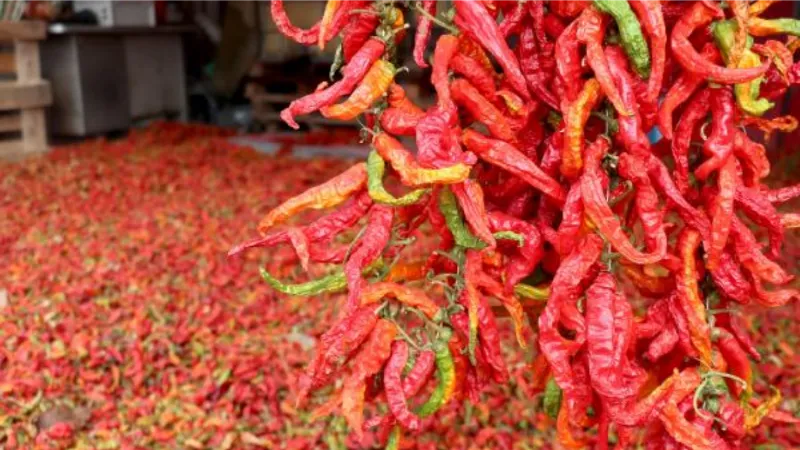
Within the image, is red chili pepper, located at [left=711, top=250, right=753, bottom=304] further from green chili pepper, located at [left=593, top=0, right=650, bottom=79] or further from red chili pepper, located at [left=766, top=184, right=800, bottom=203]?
green chili pepper, located at [left=593, top=0, right=650, bottom=79]

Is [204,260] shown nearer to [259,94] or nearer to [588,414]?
[588,414]

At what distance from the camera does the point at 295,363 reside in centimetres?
308

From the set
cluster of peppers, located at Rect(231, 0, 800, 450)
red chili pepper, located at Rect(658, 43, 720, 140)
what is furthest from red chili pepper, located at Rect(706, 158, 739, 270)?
red chili pepper, located at Rect(658, 43, 720, 140)

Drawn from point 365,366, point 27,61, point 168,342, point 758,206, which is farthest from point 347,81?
point 27,61

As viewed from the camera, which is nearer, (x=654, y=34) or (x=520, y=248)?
(x=654, y=34)

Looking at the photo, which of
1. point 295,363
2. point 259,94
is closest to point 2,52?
point 259,94

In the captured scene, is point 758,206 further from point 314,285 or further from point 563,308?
point 314,285

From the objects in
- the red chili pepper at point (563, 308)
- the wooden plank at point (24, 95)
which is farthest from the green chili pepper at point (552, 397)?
the wooden plank at point (24, 95)

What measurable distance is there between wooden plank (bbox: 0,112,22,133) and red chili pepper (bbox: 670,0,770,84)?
6.40 metres

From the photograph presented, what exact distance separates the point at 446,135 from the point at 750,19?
52 centimetres

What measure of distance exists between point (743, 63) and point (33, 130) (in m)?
6.56

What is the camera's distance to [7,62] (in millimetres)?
6707

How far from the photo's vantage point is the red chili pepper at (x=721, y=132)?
134cm

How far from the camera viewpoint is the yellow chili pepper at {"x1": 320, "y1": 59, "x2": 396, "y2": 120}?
1.35 meters
